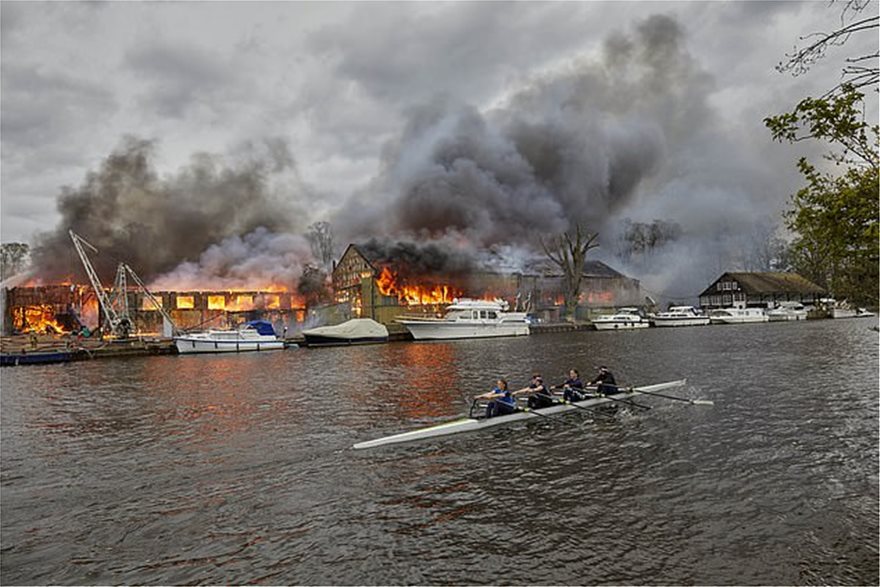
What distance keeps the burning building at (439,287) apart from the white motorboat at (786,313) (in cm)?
2933

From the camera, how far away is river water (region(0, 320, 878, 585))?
11.6 meters

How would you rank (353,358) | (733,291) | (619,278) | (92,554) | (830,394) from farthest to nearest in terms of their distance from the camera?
1. (733,291)
2. (619,278)
3. (353,358)
4. (830,394)
5. (92,554)

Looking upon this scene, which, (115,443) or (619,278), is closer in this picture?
(115,443)

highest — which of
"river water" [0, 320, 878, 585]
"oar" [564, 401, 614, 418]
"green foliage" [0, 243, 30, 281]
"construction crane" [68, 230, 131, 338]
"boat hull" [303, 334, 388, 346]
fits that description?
"green foliage" [0, 243, 30, 281]

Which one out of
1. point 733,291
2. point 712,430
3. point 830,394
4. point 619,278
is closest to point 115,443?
point 712,430

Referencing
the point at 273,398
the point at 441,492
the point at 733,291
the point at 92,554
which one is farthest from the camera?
the point at 733,291

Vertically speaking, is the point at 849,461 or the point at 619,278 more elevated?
the point at 619,278

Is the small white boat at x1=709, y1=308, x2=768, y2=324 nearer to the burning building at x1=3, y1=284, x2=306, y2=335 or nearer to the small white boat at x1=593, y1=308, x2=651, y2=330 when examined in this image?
the small white boat at x1=593, y1=308, x2=651, y2=330

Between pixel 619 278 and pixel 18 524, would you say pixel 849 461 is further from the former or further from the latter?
pixel 619 278

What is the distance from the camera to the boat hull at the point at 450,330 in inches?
3255

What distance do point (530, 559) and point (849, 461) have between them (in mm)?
12226

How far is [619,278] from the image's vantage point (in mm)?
128250

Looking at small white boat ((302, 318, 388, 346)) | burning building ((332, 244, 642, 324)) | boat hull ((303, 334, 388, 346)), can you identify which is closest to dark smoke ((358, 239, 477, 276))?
burning building ((332, 244, 642, 324))

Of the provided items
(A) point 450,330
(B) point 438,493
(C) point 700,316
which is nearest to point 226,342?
(A) point 450,330
